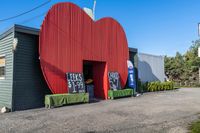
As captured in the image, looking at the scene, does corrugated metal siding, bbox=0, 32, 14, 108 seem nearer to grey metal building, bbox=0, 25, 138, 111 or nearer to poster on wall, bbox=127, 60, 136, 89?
grey metal building, bbox=0, 25, 138, 111

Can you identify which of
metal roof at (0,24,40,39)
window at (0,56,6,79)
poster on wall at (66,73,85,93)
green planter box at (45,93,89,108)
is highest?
metal roof at (0,24,40,39)

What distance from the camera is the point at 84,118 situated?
34.9 ft

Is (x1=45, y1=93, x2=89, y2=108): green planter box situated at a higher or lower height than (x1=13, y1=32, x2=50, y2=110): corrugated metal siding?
lower

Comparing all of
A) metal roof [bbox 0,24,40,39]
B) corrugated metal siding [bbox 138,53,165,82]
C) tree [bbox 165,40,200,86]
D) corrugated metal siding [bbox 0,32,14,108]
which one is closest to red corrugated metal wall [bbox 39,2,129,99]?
metal roof [bbox 0,24,40,39]

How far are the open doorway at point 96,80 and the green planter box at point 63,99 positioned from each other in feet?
11.4

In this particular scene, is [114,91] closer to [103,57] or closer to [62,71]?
[103,57]

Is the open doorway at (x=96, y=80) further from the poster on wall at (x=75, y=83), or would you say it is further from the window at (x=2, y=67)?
the window at (x=2, y=67)

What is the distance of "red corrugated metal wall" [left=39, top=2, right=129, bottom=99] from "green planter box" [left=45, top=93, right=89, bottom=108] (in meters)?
0.75

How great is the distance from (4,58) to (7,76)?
4.18 feet

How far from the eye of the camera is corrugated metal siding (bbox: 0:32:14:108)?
13484 millimetres

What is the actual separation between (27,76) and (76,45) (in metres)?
4.15

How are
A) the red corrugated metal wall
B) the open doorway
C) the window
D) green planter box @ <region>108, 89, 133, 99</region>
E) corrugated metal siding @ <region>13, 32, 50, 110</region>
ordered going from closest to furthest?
corrugated metal siding @ <region>13, 32, 50, 110</region> < the window < the red corrugated metal wall < green planter box @ <region>108, 89, 133, 99</region> < the open doorway

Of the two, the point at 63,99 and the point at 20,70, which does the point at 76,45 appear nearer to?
the point at 63,99

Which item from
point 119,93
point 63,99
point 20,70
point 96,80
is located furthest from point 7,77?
point 119,93
